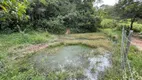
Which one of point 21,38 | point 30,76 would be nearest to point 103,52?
point 30,76

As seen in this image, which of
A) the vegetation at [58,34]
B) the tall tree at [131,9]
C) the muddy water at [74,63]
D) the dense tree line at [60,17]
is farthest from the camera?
the dense tree line at [60,17]

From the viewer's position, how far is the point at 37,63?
5.03m

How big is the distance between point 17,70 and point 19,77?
640 mm

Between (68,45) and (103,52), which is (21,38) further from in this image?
(103,52)

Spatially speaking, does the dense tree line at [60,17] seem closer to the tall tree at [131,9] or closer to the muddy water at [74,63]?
the tall tree at [131,9]

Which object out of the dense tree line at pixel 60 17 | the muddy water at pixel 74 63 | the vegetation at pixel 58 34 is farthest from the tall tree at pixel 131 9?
the muddy water at pixel 74 63

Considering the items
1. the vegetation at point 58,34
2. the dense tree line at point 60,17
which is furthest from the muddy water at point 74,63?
the dense tree line at point 60,17

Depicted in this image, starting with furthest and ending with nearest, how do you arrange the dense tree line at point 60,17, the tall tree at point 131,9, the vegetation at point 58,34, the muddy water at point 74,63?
the dense tree line at point 60,17
the tall tree at point 131,9
the muddy water at point 74,63
the vegetation at point 58,34

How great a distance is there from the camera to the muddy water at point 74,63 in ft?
14.4

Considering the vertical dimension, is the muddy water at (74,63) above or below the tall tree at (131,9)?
below

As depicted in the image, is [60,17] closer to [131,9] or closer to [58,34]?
[58,34]

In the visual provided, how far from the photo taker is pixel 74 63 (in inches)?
200

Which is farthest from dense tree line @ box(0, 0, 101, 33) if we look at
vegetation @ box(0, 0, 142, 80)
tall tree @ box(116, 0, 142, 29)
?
tall tree @ box(116, 0, 142, 29)

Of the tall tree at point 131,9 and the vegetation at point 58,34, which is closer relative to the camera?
the vegetation at point 58,34
